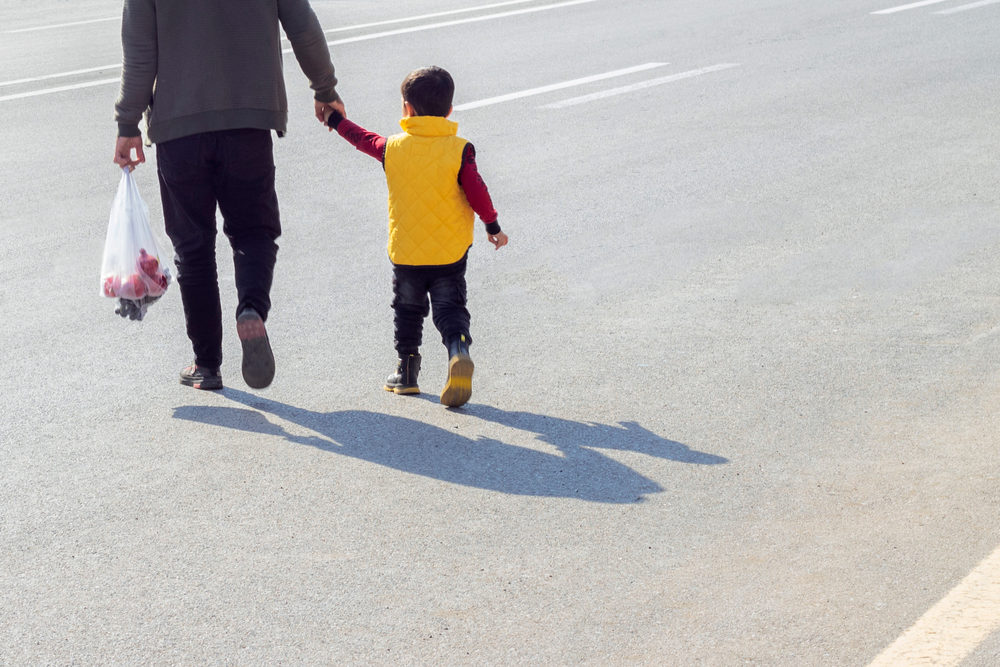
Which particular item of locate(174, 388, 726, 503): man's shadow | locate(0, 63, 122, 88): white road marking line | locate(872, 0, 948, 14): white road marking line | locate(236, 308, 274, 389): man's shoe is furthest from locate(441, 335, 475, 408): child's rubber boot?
locate(872, 0, 948, 14): white road marking line

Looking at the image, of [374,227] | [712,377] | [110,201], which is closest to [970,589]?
[712,377]

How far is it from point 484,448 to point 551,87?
310 inches

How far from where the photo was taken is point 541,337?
6.02 meters

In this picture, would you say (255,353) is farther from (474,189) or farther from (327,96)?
(327,96)

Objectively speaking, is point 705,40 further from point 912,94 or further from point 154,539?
point 154,539

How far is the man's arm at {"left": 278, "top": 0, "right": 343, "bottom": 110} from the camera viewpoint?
520 centimetres

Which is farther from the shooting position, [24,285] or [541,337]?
[24,285]

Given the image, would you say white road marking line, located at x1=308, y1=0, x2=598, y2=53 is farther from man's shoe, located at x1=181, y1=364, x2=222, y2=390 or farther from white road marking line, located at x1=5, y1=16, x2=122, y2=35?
man's shoe, located at x1=181, y1=364, x2=222, y2=390

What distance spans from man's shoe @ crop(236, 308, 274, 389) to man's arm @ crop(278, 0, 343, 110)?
3.21 ft

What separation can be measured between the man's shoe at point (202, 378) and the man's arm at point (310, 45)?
1.18 metres

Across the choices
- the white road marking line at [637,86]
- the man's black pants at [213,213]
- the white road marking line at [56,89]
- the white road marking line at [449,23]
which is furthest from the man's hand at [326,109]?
the white road marking line at [449,23]

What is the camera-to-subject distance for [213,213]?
5.30 meters

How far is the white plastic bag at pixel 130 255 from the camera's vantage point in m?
5.28

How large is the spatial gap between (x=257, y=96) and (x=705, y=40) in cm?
1035
